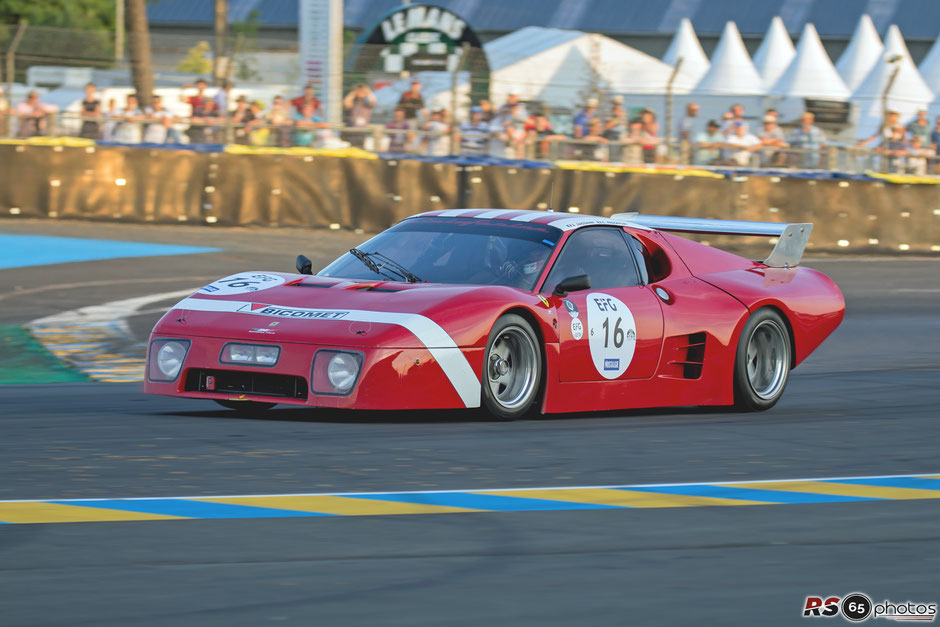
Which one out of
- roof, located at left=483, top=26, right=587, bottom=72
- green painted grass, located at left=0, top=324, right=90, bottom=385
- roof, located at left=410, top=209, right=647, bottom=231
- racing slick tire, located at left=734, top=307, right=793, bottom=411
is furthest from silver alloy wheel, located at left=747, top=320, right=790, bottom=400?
roof, located at left=483, top=26, right=587, bottom=72

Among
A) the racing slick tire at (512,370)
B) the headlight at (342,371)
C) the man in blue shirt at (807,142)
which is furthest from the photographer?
the man in blue shirt at (807,142)

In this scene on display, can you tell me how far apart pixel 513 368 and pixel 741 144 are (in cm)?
1441

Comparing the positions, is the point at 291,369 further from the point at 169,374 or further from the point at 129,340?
the point at 129,340

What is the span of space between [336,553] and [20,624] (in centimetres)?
112

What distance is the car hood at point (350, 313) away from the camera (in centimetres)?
749

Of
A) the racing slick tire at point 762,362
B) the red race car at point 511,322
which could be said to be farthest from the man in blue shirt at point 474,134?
the racing slick tire at point 762,362

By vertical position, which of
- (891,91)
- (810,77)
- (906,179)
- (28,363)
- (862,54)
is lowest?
(28,363)

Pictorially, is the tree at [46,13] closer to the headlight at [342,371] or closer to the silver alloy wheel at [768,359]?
Answer: the silver alloy wheel at [768,359]

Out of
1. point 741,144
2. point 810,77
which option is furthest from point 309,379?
point 810,77

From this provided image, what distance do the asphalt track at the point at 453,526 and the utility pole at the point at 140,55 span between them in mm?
14221

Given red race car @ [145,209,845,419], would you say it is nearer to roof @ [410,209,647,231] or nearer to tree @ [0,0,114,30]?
roof @ [410,209,647,231]

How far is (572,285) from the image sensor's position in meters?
8.31

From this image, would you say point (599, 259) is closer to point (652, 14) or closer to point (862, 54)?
point (862, 54)

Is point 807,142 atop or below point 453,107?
below
